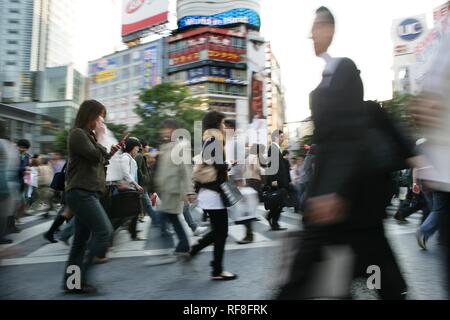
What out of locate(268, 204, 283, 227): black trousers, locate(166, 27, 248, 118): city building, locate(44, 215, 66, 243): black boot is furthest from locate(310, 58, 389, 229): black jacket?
locate(166, 27, 248, 118): city building

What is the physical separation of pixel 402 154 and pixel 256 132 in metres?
13.2

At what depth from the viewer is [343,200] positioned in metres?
1.64

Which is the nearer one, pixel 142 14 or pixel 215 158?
pixel 215 158

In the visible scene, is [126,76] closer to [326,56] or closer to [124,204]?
[124,204]

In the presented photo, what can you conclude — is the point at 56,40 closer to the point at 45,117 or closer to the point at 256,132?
the point at 45,117

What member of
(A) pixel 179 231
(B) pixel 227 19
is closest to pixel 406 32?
(B) pixel 227 19

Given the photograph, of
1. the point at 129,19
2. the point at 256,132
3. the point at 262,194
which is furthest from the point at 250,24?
the point at 262,194

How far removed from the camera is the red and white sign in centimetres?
6456

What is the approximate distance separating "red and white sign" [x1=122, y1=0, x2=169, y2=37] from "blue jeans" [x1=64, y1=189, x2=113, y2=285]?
66.3 metres

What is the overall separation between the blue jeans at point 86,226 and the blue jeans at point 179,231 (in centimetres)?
110

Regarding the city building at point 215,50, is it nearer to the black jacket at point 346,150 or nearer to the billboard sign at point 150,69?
the billboard sign at point 150,69

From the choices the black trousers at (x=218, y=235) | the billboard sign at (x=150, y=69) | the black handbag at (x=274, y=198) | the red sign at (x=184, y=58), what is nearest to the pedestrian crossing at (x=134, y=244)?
the black handbag at (x=274, y=198)

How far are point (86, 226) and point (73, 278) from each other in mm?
454
